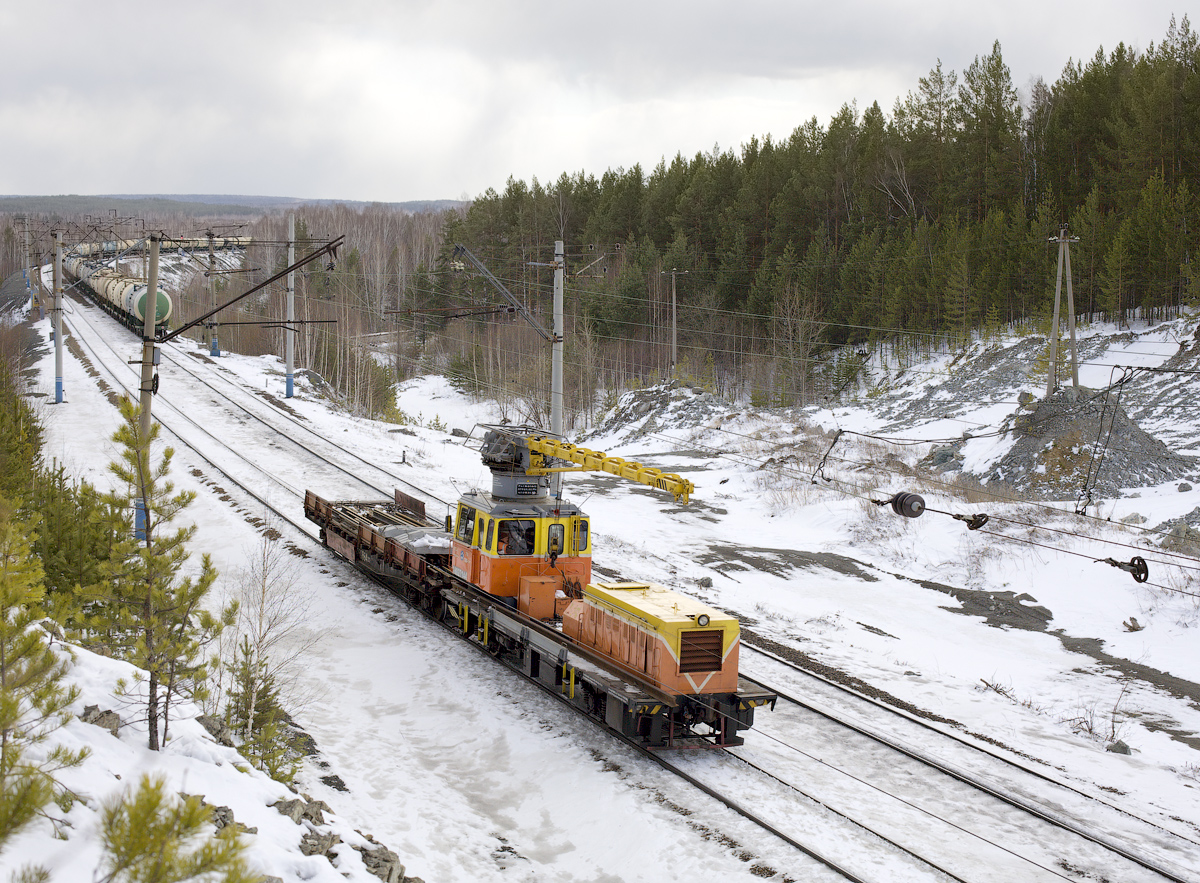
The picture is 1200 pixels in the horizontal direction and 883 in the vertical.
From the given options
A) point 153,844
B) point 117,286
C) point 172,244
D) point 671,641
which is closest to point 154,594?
point 153,844

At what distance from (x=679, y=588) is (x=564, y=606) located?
7.19m

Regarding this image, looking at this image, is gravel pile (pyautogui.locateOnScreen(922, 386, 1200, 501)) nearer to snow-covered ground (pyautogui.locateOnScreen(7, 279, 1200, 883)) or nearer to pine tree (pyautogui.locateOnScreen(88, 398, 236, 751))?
snow-covered ground (pyautogui.locateOnScreen(7, 279, 1200, 883))

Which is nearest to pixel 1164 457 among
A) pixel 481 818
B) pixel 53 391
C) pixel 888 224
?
pixel 481 818

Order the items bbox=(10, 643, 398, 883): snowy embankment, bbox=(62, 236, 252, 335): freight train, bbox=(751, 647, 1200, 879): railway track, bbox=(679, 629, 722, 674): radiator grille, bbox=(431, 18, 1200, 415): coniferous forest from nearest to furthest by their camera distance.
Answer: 1. bbox=(10, 643, 398, 883): snowy embankment
2. bbox=(751, 647, 1200, 879): railway track
3. bbox=(679, 629, 722, 674): radiator grille
4. bbox=(62, 236, 252, 335): freight train
5. bbox=(431, 18, 1200, 415): coniferous forest

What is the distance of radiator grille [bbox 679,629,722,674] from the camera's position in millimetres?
13508

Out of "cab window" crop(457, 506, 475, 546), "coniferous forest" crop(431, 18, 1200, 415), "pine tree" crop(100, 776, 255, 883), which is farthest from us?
"coniferous forest" crop(431, 18, 1200, 415)

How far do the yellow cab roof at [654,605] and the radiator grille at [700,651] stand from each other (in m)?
0.17

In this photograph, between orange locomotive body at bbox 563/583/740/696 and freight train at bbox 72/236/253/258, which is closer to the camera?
orange locomotive body at bbox 563/583/740/696

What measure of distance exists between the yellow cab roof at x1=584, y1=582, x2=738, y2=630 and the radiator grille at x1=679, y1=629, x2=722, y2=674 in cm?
17

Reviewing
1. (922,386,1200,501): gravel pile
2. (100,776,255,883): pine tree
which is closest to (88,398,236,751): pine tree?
(100,776,255,883): pine tree

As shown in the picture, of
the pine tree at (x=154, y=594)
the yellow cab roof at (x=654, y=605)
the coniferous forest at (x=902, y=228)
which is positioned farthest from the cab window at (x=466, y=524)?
the coniferous forest at (x=902, y=228)

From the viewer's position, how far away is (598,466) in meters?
15.4

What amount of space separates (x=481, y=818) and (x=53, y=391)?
127 ft

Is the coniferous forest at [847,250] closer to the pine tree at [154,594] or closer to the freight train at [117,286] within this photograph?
the freight train at [117,286]
